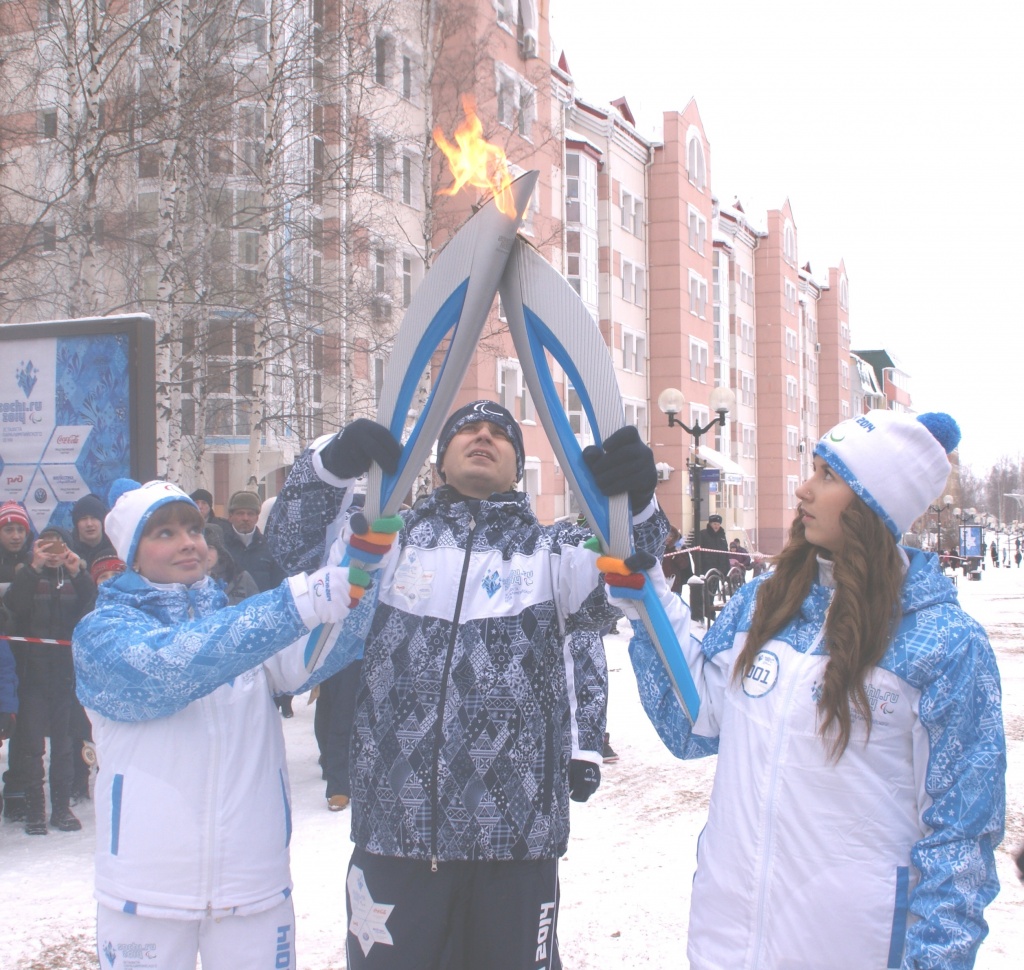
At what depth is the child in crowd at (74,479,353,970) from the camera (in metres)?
2.15

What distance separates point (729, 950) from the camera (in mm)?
2008

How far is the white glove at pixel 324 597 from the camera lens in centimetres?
212

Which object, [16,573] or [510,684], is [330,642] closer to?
[510,684]

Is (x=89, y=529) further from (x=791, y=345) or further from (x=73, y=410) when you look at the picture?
(x=791, y=345)

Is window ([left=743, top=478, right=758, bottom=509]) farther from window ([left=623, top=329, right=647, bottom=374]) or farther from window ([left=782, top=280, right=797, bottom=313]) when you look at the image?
window ([left=623, top=329, right=647, bottom=374])

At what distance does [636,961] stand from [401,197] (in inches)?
767

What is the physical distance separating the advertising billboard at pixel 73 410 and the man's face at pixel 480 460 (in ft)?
12.7

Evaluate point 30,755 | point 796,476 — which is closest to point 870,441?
point 30,755

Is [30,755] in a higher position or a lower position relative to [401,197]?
lower

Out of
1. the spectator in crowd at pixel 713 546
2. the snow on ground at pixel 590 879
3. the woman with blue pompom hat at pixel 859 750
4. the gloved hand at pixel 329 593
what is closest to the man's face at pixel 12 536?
the snow on ground at pixel 590 879

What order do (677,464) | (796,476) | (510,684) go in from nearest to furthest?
(510,684)
(677,464)
(796,476)

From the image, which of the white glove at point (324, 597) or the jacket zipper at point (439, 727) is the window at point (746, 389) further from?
the white glove at point (324, 597)

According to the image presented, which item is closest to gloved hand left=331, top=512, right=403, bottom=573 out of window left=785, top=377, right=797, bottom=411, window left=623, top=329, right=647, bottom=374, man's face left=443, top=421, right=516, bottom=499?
man's face left=443, top=421, right=516, bottom=499

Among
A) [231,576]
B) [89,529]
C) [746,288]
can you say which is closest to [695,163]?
[746,288]
